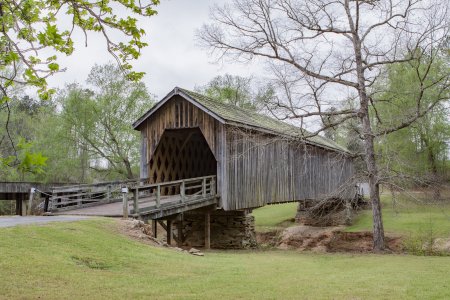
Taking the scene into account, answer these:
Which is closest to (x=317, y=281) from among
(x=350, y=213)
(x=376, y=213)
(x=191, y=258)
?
(x=191, y=258)

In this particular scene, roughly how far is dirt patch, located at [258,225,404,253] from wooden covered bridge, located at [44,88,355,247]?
3161 mm

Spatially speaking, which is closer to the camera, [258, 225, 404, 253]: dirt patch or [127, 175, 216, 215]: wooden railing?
[127, 175, 216, 215]: wooden railing

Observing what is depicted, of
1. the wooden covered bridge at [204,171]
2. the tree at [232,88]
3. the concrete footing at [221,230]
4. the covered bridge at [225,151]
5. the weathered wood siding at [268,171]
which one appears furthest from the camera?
the tree at [232,88]

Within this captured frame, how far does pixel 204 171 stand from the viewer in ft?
84.1

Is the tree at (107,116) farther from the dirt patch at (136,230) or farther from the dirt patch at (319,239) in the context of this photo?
the dirt patch at (136,230)

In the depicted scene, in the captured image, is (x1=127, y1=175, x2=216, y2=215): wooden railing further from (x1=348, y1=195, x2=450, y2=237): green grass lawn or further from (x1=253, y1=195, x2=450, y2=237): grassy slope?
(x1=348, y1=195, x2=450, y2=237): green grass lawn

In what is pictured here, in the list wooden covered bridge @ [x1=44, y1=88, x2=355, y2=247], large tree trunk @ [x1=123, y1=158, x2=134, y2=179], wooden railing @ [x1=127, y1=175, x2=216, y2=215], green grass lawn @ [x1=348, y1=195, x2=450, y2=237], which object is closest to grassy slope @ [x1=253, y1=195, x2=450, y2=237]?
green grass lawn @ [x1=348, y1=195, x2=450, y2=237]

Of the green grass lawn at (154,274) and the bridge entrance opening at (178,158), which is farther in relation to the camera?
the bridge entrance opening at (178,158)

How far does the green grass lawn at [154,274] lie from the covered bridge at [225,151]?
6192 millimetres

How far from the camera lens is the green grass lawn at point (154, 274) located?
Result: 7.82 m

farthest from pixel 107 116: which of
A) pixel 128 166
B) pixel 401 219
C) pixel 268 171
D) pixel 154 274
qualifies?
pixel 154 274

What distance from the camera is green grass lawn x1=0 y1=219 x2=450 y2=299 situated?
7.82 m

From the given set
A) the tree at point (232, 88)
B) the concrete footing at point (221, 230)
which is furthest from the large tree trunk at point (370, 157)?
the tree at point (232, 88)

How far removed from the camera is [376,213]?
60.4 ft
